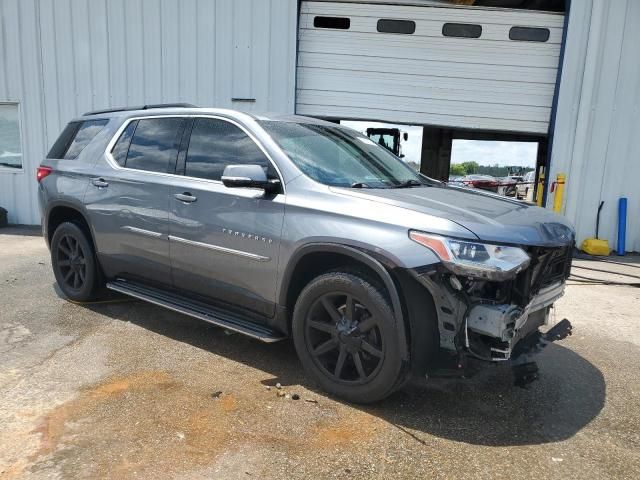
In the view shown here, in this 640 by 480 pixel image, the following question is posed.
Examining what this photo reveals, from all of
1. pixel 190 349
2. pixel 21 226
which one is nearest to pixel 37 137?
pixel 21 226

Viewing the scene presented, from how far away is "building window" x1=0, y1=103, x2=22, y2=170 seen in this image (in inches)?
404

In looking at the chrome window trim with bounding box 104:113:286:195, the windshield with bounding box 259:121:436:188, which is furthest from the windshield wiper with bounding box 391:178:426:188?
the chrome window trim with bounding box 104:113:286:195

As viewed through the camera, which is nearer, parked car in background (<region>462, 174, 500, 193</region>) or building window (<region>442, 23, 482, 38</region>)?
building window (<region>442, 23, 482, 38</region>)

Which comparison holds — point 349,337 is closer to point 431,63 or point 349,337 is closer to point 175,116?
point 175,116

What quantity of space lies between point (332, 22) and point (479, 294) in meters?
7.92

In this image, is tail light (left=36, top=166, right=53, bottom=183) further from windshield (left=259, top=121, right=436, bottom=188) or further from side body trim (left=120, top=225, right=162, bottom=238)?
windshield (left=259, top=121, right=436, bottom=188)

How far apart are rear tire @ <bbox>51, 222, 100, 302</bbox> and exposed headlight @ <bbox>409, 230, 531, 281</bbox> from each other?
10.9ft

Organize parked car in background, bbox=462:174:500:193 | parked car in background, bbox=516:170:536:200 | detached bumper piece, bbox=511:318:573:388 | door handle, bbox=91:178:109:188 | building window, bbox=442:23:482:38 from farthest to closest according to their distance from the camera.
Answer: parked car in background, bbox=516:170:536:200 < parked car in background, bbox=462:174:500:193 < building window, bbox=442:23:482:38 < door handle, bbox=91:178:109:188 < detached bumper piece, bbox=511:318:573:388


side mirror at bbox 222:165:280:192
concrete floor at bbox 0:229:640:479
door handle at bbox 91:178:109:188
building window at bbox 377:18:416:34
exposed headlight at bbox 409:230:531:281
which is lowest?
concrete floor at bbox 0:229:640:479

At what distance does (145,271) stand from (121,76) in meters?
6.90

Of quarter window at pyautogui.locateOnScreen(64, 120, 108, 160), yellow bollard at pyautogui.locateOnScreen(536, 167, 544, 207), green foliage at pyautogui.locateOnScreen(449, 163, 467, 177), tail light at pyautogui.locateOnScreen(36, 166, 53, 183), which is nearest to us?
quarter window at pyautogui.locateOnScreen(64, 120, 108, 160)

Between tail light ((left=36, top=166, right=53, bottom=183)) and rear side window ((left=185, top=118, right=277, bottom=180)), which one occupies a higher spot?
rear side window ((left=185, top=118, right=277, bottom=180))

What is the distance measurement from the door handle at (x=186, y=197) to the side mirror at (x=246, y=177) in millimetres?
541

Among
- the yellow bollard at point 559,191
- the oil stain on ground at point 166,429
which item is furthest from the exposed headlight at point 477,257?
the yellow bollard at point 559,191
